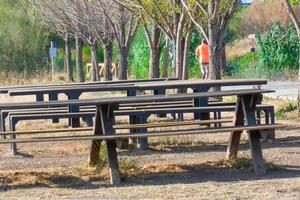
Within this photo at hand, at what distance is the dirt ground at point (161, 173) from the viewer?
28.2 ft

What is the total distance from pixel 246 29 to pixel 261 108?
5177cm

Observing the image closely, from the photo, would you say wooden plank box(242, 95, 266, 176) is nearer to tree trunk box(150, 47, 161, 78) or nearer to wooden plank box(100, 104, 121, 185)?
wooden plank box(100, 104, 121, 185)

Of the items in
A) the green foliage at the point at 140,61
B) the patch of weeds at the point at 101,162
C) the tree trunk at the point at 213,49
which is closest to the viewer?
the patch of weeds at the point at 101,162

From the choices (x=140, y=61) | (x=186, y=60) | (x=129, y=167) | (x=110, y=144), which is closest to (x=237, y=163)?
(x=129, y=167)

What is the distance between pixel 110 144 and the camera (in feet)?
31.6

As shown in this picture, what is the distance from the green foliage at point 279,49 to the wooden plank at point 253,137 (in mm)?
26187

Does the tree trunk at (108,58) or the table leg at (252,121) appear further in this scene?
the tree trunk at (108,58)

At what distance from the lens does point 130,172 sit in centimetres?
980

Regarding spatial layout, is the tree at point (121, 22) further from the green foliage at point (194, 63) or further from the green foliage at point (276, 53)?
the green foliage at point (194, 63)

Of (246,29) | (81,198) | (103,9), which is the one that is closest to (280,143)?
(81,198)

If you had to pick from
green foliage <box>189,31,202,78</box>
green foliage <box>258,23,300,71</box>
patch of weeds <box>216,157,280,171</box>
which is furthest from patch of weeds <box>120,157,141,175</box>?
green foliage <box>189,31,202,78</box>

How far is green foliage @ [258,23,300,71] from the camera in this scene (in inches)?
1432

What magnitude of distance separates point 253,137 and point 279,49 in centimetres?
2742

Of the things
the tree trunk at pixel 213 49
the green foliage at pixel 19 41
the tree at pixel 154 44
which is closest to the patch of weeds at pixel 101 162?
the tree trunk at pixel 213 49
